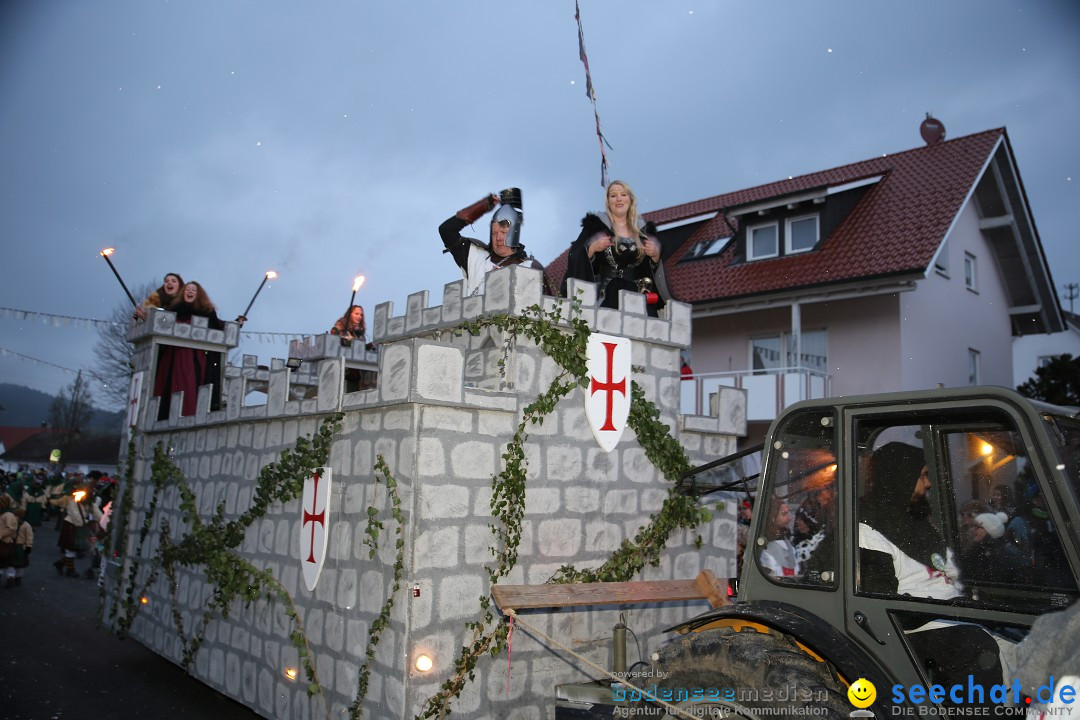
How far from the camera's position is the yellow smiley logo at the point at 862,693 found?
3221 mm

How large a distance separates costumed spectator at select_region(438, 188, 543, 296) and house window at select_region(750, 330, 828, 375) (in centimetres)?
992

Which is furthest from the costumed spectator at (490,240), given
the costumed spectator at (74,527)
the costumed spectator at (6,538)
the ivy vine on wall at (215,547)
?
the costumed spectator at (74,527)

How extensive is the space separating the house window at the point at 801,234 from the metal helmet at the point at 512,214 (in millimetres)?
11186

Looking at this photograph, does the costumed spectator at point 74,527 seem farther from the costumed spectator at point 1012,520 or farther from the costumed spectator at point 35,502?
the costumed spectator at point 1012,520

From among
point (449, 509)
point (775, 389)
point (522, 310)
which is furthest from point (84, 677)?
point (775, 389)

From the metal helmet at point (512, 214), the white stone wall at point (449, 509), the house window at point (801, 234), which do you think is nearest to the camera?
the white stone wall at point (449, 509)

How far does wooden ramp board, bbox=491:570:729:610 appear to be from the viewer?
576 centimetres

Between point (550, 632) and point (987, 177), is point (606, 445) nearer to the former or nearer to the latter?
point (550, 632)

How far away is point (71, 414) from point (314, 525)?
59.3 m

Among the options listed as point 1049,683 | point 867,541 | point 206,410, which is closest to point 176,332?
point 206,410

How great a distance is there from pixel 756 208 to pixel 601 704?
14.1 metres

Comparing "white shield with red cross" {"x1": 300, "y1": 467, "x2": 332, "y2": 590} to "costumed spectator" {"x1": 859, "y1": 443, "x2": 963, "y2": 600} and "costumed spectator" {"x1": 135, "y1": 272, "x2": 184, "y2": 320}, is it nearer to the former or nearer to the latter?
"costumed spectator" {"x1": 859, "y1": 443, "x2": 963, "y2": 600}

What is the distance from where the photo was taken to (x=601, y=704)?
5.70 meters

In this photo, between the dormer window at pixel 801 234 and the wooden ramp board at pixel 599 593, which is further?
the dormer window at pixel 801 234
